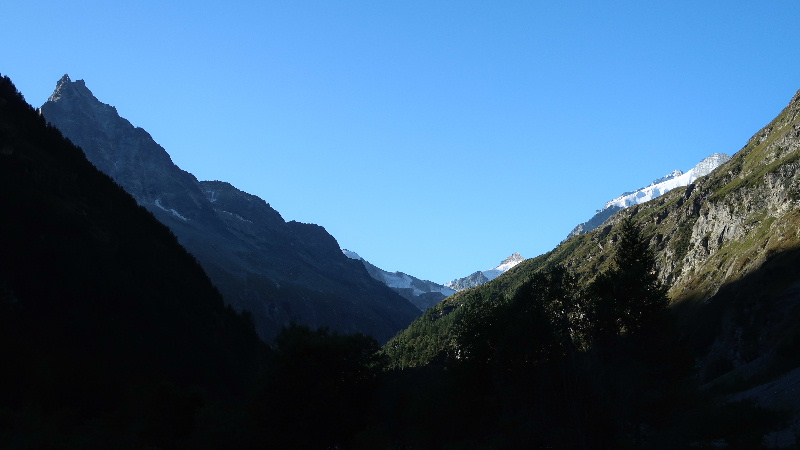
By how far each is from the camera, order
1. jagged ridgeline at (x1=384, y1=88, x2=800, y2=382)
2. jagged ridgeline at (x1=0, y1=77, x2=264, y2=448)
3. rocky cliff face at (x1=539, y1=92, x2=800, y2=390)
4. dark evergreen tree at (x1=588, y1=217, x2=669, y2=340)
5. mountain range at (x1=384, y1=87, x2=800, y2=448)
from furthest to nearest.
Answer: rocky cliff face at (x1=539, y1=92, x2=800, y2=390) < jagged ridgeline at (x1=384, y1=88, x2=800, y2=382) < jagged ridgeline at (x1=0, y1=77, x2=264, y2=448) < dark evergreen tree at (x1=588, y1=217, x2=669, y2=340) < mountain range at (x1=384, y1=87, x2=800, y2=448)

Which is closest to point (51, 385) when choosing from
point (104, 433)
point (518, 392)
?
point (104, 433)

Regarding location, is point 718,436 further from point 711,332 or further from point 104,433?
point 711,332

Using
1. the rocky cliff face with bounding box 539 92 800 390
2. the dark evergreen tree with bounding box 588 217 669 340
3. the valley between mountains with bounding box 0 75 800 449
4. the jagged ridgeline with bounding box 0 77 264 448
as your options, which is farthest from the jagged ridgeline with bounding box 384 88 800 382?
the jagged ridgeline with bounding box 0 77 264 448

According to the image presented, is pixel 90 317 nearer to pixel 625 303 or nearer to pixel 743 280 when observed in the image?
pixel 625 303

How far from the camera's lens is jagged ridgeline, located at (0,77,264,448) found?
62031mm

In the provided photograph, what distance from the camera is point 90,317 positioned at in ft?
273

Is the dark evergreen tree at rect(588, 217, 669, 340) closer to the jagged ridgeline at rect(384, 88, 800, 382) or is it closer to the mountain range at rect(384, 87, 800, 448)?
the mountain range at rect(384, 87, 800, 448)

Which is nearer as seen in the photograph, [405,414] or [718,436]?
[718,436]

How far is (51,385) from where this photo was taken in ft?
218

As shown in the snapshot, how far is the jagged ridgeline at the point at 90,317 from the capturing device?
6203 cm

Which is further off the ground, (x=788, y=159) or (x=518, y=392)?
(x=788, y=159)

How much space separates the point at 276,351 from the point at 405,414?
92.1ft

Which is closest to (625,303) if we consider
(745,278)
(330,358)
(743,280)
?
(330,358)

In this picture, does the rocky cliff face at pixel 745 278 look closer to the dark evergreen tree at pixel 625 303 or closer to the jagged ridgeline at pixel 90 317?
→ the dark evergreen tree at pixel 625 303
